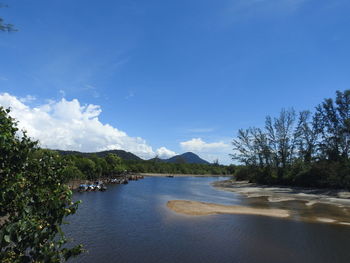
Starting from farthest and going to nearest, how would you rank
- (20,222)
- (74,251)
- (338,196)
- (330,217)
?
1. (338,196)
2. (330,217)
3. (74,251)
4. (20,222)

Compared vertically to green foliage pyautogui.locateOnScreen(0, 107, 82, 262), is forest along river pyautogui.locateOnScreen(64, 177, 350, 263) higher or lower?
lower

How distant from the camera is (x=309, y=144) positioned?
261 feet

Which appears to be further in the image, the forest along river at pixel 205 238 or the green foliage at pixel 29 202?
the forest along river at pixel 205 238

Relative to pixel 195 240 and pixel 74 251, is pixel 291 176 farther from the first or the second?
pixel 74 251

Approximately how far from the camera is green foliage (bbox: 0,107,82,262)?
15.5 ft

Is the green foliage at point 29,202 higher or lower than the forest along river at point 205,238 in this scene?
higher

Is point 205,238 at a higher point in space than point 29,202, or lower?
lower

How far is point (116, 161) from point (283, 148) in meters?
74.4

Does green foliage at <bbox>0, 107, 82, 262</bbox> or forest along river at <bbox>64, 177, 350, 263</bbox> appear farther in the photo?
forest along river at <bbox>64, 177, 350, 263</bbox>

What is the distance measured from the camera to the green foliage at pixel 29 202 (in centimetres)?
471

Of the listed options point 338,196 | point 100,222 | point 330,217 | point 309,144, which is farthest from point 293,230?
point 309,144

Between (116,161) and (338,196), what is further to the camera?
(116,161)

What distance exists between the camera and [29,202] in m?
5.46

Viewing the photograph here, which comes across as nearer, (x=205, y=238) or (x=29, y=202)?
(x=29, y=202)
